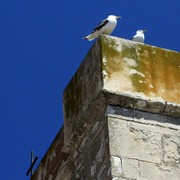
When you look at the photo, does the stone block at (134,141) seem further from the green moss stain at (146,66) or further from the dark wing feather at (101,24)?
the dark wing feather at (101,24)

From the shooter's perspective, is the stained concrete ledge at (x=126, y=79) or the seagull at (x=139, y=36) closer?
the stained concrete ledge at (x=126, y=79)

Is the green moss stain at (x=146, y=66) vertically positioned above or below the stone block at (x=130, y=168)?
above

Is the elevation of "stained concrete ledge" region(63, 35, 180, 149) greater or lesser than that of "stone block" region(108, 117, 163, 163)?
greater

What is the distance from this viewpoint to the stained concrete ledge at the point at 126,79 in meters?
6.00

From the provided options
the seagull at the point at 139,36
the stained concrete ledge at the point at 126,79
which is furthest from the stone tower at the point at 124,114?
the seagull at the point at 139,36

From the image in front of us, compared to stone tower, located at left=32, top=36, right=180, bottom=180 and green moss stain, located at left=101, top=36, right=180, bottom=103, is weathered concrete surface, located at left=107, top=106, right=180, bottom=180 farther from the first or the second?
green moss stain, located at left=101, top=36, right=180, bottom=103

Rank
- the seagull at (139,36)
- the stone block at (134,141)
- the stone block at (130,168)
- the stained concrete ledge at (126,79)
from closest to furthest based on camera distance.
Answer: the stone block at (130,168) < the stone block at (134,141) < the stained concrete ledge at (126,79) < the seagull at (139,36)

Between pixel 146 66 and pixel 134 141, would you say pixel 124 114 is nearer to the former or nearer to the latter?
pixel 134 141

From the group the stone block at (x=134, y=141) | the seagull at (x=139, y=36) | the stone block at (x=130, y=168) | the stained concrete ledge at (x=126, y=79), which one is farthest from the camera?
the seagull at (x=139, y=36)

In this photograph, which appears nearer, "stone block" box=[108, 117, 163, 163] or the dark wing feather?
"stone block" box=[108, 117, 163, 163]

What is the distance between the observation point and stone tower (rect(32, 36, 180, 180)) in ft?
18.9

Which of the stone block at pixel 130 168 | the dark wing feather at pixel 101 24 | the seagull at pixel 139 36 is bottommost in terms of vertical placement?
the stone block at pixel 130 168

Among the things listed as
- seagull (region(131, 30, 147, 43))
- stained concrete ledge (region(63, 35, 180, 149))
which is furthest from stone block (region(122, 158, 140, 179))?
seagull (region(131, 30, 147, 43))

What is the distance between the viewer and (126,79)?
19.9 ft
